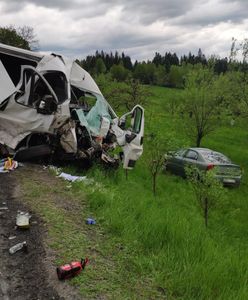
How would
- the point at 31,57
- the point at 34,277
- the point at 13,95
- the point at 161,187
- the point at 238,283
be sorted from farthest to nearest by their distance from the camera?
the point at 161,187
the point at 31,57
the point at 13,95
the point at 238,283
the point at 34,277

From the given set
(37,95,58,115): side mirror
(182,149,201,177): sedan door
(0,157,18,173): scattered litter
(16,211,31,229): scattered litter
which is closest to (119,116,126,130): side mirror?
(37,95,58,115): side mirror

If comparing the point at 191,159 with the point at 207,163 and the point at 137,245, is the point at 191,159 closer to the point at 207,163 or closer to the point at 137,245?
the point at 207,163

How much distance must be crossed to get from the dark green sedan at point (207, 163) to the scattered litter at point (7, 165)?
20.9 feet

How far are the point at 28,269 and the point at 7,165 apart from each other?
467 cm

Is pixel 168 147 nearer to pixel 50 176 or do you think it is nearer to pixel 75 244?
pixel 50 176

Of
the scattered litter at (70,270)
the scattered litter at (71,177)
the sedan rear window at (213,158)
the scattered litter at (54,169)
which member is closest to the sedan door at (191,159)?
the sedan rear window at (213,158)

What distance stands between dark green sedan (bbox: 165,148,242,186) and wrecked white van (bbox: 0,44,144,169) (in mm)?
4043

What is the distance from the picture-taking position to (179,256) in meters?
4.96

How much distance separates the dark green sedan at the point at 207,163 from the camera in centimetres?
1536

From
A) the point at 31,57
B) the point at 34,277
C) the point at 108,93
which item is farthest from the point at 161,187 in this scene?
the point at 108,93

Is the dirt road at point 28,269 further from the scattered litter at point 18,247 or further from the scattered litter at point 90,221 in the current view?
the scattered litter at point 90,221

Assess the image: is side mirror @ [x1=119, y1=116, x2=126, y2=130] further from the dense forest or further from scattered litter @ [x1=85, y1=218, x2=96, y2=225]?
the dense forest

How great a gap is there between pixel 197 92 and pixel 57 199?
1983 centimetres

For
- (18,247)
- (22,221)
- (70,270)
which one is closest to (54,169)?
(22,221)
